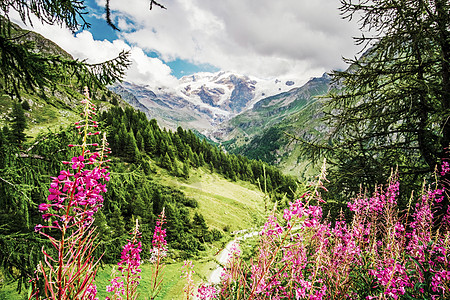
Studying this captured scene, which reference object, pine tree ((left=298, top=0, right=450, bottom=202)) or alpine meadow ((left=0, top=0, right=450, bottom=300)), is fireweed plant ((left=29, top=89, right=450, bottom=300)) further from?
pine tree ((left=298, top=0, right=450, bottom=202))

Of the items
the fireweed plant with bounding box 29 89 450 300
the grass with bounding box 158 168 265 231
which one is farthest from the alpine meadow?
the grass with bounding box 158 168 265 231

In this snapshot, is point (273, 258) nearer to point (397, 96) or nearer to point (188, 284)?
point (188, 284)

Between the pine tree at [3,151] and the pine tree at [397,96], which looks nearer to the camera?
the pine tree at [3,151]

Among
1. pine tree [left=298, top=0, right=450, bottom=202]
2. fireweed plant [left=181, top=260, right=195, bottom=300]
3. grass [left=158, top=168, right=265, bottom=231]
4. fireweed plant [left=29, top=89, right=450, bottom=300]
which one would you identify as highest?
pine tree [left=298, top=0, right=450, bottom=202]

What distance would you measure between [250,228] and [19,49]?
5409mm

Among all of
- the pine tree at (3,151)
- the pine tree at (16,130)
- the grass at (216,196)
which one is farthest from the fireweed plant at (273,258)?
the grass at (216,196)

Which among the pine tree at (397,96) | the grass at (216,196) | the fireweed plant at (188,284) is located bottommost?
the grass at (216,196)

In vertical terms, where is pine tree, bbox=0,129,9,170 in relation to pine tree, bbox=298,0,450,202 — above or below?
below

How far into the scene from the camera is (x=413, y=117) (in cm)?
775

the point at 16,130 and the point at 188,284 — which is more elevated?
the point at 16,130

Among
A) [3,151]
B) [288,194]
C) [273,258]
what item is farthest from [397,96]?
[3,151]

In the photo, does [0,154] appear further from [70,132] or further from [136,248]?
[136,248]

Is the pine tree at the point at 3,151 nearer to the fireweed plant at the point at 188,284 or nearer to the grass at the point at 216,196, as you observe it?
the fireweed plant at the point at 188,284

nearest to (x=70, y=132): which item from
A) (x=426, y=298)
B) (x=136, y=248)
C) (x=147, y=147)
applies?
(x=136, y=248)
